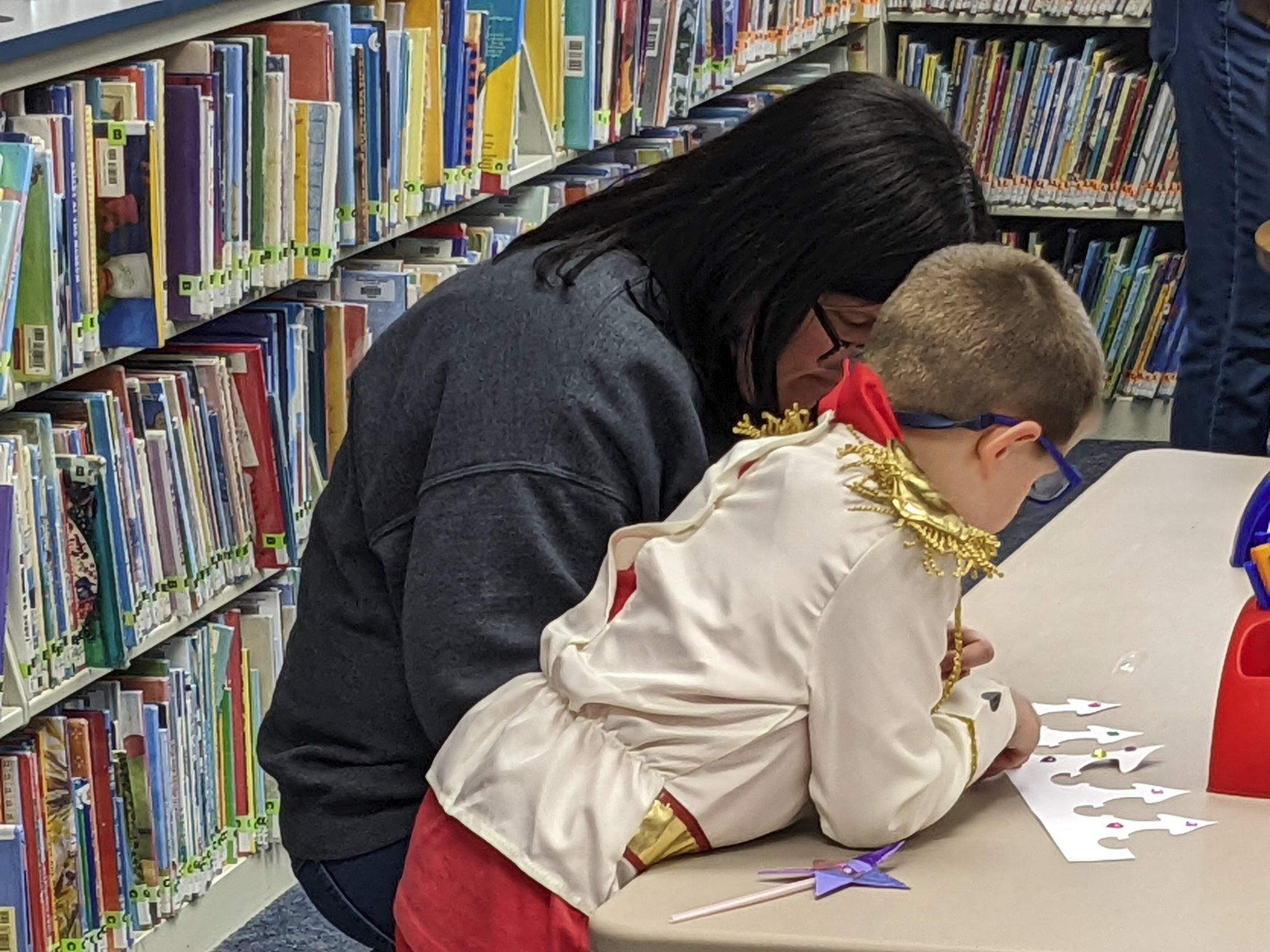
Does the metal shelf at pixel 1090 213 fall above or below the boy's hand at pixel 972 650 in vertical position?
below

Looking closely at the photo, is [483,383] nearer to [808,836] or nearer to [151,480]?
[808,836]

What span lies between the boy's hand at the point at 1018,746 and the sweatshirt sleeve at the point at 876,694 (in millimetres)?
135

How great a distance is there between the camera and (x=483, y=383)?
1.38 metres

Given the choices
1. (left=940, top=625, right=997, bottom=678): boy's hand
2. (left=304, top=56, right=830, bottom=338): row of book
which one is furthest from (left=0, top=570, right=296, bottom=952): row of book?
(left=940, top=625, right=997, bottom=678): boy's hand

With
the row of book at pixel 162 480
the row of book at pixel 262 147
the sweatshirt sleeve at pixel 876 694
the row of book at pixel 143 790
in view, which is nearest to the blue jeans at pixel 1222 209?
the row of book at pixel 262 147

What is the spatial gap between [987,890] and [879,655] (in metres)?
0.15

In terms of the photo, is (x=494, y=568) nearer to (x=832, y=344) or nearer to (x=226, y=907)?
(x=832, y=344)

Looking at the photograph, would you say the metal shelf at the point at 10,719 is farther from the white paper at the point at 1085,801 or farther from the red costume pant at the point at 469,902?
the white paper at the point at 1085,801

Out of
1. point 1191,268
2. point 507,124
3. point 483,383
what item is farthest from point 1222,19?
point 483,383

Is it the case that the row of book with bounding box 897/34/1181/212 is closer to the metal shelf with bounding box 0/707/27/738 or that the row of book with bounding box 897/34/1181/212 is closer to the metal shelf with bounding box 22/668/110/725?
the metal shelf with bounding box 22/668/110/725

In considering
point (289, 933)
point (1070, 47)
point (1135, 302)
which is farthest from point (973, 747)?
point (1070, 47)

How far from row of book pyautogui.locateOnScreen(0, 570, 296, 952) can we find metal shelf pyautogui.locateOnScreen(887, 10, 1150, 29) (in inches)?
104

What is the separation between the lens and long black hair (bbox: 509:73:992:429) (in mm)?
1451

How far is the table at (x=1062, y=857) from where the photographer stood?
3.53 feet
